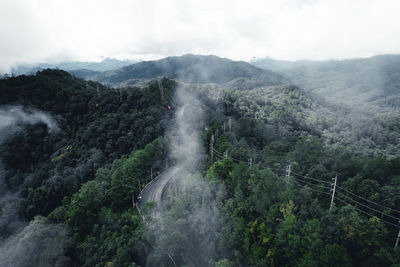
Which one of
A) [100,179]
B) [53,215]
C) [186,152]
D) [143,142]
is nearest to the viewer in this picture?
[53,215]

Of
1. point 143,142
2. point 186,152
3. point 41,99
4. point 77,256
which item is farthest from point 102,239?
point 41,99

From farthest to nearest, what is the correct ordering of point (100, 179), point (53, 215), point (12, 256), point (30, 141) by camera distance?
point (30, 141) < point (100, 179) < point (53, 215) < point (12, 256)

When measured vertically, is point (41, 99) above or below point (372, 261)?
above

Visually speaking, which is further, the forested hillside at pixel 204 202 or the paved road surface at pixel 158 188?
the paved road surface at pixel 158 188

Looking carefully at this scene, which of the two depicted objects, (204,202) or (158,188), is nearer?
(204,202)

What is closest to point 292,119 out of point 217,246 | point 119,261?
point 217,246

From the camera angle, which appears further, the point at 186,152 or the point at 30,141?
the point at 30,141

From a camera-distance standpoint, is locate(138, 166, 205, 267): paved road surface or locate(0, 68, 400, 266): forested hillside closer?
locate(0, 68, 400, 266): forested hillside

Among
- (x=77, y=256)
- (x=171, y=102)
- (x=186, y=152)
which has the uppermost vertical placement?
(x=171, y=102)

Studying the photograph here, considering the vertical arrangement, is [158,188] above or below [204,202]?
below

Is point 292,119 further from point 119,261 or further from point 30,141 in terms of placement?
point 30,141
